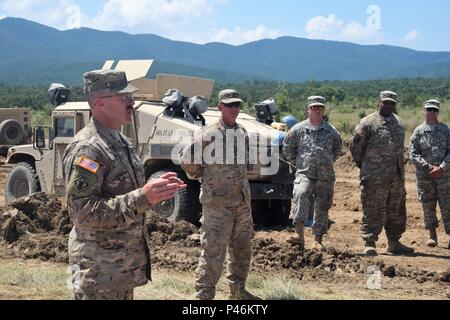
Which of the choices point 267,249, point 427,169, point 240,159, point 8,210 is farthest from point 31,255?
point 427,169

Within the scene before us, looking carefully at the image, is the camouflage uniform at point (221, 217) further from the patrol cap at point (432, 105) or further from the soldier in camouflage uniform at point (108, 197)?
Result: the patrol cap at point (432, 105)

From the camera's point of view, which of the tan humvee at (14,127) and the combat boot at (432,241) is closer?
the combat boot at (432,241)

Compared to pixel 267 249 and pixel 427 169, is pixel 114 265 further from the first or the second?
pixel 427 169

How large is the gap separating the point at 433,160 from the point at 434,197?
0.53 metres

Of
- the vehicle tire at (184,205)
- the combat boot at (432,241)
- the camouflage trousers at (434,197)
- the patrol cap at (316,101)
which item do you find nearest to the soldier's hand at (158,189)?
the patrol cap at (316,101)

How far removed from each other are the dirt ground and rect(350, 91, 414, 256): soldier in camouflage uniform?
0.45m

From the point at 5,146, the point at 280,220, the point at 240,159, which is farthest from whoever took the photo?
the point at 5,146

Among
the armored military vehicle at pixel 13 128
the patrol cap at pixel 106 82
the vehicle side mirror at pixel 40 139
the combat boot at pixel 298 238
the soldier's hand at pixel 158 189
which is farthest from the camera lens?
the armored military vehicle at pixel 13 128

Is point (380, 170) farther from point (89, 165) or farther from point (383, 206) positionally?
point (89, 165)

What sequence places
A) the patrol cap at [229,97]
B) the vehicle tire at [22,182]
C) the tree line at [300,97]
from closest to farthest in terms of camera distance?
the patrol cap at [229,97]
the vehicle tire at [22,182]
the tree line at [300,97]

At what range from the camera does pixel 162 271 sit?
7.50 meters

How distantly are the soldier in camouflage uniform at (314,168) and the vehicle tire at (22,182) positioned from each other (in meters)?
4.94

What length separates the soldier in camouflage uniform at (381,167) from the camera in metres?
8.12

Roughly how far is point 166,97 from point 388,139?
328cm
